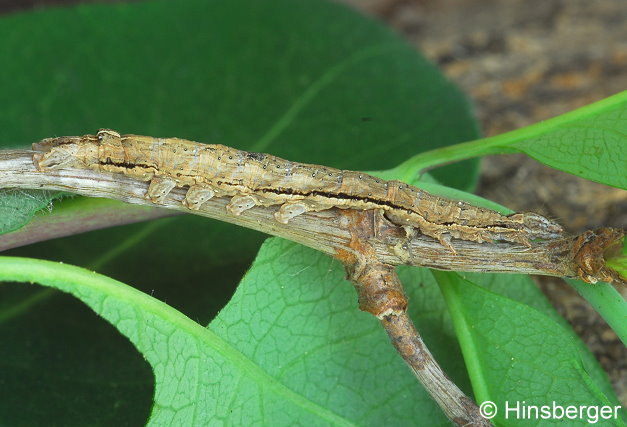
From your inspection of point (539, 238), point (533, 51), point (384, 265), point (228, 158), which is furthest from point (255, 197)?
point (533, 51)

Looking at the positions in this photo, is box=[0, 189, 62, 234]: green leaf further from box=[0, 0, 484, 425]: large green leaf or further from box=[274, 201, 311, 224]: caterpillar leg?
box=[0, 0, 484, 425]: large green leaf

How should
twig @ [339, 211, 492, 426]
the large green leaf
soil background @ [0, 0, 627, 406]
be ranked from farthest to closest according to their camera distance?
1. soil background @ [0, 0, 627, 406]
2. the large green leaf
3. twig @ [339, 211, 492, 426]

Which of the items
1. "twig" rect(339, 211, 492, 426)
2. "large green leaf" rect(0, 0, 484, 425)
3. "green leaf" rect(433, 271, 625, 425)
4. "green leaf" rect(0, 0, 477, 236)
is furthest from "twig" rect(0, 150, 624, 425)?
"green leaf" rect(0, 0, 477, 236)

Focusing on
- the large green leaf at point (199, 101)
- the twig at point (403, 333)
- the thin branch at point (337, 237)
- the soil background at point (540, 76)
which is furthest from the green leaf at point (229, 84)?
the twig at point (403, 333)

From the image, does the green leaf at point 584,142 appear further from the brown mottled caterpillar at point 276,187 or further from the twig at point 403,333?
the twig at point 403,333

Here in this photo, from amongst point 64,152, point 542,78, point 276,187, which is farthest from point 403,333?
point 542,78

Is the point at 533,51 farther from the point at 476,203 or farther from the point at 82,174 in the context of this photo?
the point at 82,174
